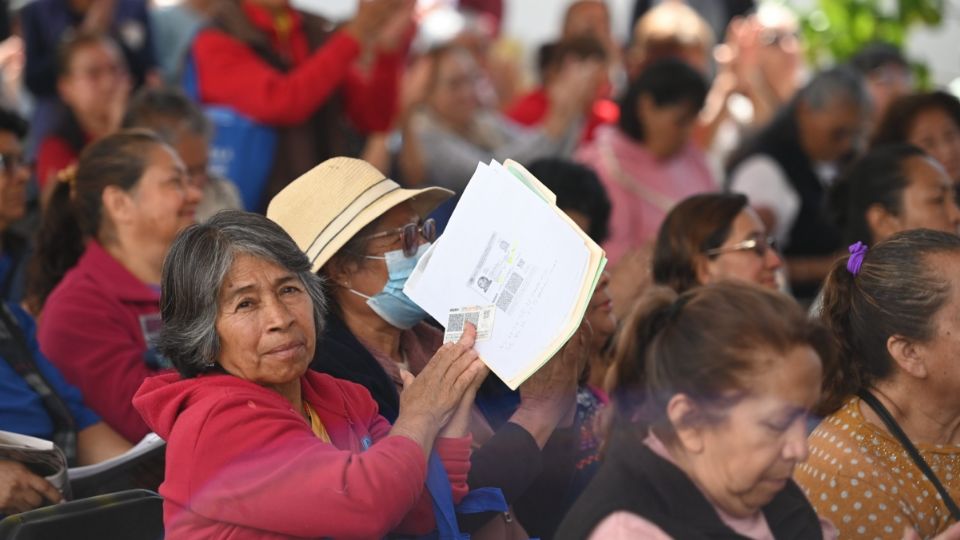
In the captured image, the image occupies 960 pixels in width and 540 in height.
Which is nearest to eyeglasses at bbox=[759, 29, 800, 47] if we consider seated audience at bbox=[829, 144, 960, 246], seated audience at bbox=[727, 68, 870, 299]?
seated audience at bbox=[727, 68, 870, 299]

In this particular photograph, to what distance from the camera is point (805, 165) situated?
663 cm

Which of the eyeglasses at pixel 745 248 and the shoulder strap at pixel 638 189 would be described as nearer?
the eyeglasses at pixel 745 248

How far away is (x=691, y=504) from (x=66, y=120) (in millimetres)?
4417

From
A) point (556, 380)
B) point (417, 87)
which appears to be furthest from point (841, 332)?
point (417, 87)

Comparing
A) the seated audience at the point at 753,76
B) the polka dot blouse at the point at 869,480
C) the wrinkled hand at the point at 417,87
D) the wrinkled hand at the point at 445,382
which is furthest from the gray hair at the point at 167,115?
the seated audience at the point at 753,76

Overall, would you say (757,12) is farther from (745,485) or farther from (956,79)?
(745,485)

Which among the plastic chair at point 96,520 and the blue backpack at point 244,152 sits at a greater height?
the plastic chair at point 96,520

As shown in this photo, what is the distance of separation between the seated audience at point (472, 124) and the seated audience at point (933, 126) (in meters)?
1.45

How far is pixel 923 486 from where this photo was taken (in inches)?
129

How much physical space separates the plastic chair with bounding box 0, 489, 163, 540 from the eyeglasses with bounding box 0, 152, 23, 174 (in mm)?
1920

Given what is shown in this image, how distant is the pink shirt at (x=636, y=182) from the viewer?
626cm

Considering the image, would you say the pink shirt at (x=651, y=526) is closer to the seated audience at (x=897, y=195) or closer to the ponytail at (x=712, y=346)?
the ponytail at (x=712, y=346)

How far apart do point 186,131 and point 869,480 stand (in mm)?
2973

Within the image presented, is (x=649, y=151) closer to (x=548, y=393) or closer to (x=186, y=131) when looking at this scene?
(x=186, y=131)
